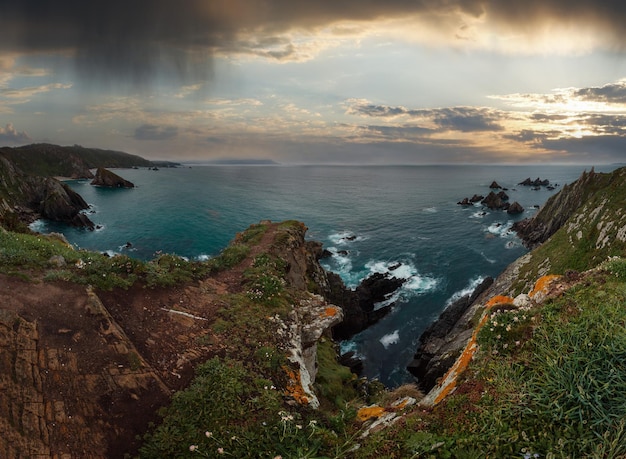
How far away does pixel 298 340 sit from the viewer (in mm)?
14156

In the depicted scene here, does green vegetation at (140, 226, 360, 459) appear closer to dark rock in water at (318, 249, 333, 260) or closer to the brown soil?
the brown soil

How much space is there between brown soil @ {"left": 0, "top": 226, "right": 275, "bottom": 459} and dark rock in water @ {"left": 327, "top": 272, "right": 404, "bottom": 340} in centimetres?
2620

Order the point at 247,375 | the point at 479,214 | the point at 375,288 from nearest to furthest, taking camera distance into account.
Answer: the point at 247,375, the point at 375,288, the point at 479,214

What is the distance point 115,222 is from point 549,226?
97416 mm

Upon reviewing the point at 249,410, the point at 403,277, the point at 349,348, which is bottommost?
the point at 349,348

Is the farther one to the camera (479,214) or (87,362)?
(479,214)

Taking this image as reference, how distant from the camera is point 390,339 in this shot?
37.5 meters

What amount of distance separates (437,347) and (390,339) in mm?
6211

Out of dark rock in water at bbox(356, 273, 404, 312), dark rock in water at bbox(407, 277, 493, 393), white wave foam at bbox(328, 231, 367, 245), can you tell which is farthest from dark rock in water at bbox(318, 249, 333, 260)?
dark rock in water at bbox(407, 277, 493, 393)

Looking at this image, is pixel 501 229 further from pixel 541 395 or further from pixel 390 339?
pixel 541 395

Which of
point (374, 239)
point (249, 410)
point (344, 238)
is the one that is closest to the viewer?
point (249, 410)

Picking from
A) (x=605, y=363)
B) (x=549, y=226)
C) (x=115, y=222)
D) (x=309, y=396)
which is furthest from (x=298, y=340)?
(x=115, y=222)

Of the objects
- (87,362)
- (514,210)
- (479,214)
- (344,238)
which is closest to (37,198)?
(344,238)

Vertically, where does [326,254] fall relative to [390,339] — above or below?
above
